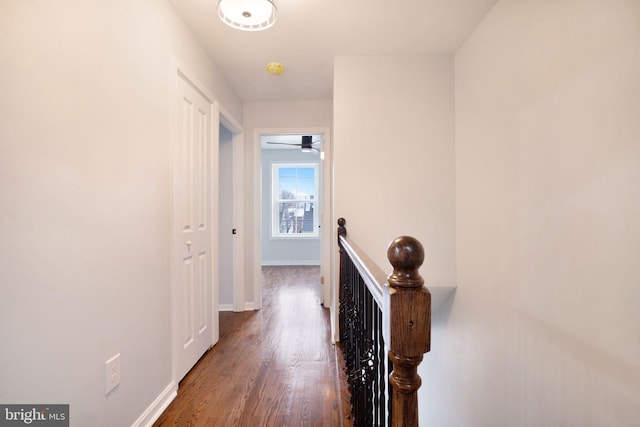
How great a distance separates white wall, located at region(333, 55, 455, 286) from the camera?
2.50 meters

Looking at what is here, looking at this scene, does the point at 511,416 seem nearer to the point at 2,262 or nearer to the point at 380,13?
the point at 2,262

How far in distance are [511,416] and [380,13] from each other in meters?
2.72

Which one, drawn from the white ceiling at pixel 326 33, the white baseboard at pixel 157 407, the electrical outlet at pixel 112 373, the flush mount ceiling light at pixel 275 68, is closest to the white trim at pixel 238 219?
the white ceiling at pixel 326 33

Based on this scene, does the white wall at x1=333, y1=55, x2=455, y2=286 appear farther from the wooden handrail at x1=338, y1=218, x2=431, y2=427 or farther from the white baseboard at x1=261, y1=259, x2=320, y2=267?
the white baseboard at x1=261, y1=259, x2=320, y2=267

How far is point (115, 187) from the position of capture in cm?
130

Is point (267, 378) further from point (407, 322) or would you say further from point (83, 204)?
point (407, 322)

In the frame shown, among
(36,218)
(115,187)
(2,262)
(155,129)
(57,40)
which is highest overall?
(57,40)

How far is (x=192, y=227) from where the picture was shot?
2.10 m

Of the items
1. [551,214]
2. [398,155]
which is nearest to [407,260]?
[551,214]

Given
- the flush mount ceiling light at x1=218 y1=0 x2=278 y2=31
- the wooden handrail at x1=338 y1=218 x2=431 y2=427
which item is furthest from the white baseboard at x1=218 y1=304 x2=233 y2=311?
the wooden handrail at x1=338 y1=218 x2=431 y2=427

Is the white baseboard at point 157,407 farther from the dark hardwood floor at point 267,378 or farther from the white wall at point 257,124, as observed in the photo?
the white wall at point 257,124

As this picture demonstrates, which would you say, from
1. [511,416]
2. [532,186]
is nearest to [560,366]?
[511,416]

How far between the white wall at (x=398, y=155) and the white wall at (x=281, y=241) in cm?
350

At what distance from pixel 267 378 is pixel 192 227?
3.81 ft
